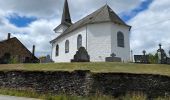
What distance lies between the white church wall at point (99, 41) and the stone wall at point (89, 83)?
19.4m

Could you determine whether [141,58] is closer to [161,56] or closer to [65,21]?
[161,56]

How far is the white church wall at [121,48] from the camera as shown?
125 feet

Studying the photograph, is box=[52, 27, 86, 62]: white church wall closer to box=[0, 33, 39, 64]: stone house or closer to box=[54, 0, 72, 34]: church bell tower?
box=[0, 33, 39, 64]: stone house

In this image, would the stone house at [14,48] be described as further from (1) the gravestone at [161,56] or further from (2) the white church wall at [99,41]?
(1) the gravestone at [161,56]

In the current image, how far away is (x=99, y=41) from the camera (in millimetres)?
38562

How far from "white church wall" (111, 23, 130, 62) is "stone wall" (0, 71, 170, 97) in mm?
19752

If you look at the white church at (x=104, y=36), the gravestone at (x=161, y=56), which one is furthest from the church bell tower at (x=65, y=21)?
the gravestone at (x=161, y=56)

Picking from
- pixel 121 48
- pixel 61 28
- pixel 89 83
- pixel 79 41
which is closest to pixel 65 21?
pixel 61 28

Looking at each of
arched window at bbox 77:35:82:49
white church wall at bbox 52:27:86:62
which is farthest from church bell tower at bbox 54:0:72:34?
arched window at bbox 77:35:82:49

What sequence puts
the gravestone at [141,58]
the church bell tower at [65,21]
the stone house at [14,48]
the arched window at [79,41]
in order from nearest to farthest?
the gravestone at [141,58], the arched window at [79,41], the stone house at [14,48], the church bell tower at [65,21]

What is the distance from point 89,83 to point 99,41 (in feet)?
71.5

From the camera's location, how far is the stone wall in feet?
56.2

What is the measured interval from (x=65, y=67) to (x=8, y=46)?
28629mm

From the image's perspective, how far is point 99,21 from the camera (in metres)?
39.1
